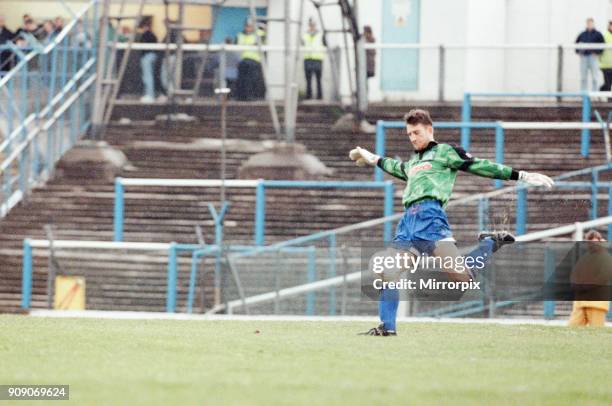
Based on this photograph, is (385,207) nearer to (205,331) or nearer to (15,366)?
(205,331)

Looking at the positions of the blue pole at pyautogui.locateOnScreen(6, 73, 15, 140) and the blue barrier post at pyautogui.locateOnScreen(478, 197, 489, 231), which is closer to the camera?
the blue barrier post at pyautogui.locateOnScreen(478, 197, 489, 231)

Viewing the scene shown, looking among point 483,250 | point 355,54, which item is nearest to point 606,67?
point 355,54

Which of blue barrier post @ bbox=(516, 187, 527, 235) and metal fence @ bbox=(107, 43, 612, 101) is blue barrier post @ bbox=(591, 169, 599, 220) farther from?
metal fence @ bbox=(107, 43, 612, 101)

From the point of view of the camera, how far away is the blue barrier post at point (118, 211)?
29578 mm

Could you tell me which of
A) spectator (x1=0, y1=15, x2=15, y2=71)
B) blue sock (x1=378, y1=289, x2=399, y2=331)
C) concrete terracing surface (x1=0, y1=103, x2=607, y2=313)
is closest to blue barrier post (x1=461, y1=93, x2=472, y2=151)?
concrete terracing surface (x1=0, y1=103, x2=607, y2=313)

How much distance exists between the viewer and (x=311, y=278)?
25125 mm

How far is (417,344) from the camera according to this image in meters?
15.3

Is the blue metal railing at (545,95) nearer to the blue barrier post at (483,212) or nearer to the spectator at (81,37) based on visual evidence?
the blue barrier post at (483,212)

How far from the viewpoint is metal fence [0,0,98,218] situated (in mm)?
32438

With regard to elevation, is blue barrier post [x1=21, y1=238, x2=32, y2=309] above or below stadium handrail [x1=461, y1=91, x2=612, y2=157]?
below

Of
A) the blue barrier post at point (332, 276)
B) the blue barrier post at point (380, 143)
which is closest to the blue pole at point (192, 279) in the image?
the blue barrier post at point (332, 276)

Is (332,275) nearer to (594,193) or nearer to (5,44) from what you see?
(594,193)

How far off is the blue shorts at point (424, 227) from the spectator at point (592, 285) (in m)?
6.01

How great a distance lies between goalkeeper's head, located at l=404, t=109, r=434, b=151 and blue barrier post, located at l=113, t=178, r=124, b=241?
1412 centimetres
